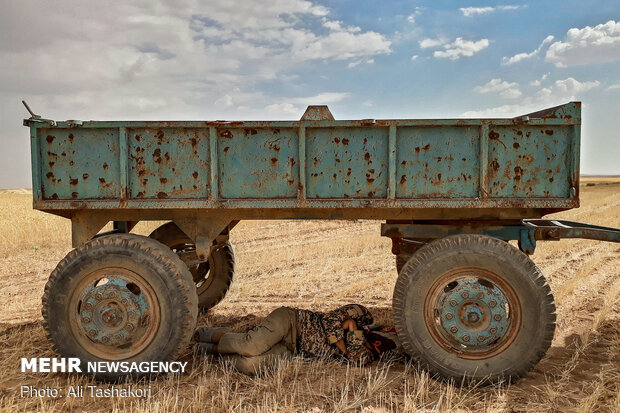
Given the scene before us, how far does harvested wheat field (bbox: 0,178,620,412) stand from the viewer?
369 cm

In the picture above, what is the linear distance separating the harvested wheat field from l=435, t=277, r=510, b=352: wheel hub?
0.41 metres

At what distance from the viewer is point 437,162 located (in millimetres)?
4156

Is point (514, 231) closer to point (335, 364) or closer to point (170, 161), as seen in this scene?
point (335, 364)

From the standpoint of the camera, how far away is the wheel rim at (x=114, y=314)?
13.6 feet

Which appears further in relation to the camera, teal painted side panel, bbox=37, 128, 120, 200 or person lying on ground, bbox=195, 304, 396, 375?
person lying on ground, bbox=195, 304, 396, 375

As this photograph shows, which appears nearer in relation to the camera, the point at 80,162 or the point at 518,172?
the point at 518,172

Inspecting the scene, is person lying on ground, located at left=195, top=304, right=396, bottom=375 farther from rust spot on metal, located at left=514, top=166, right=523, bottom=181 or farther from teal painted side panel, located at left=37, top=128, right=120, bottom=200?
rust spot on metal, located at left=514, top=166, right=523, bottom=181

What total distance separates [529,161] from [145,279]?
3582 millimetres

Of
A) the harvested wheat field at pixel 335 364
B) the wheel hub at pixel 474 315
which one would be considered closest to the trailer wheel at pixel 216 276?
the harvested wheat field at pixel 335 364

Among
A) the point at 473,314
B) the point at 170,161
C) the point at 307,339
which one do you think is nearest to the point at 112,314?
the point at 170,161

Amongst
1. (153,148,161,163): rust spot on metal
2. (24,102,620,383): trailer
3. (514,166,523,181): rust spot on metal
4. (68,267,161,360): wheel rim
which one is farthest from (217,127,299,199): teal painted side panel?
(514,166,523,181): rust spot on metal

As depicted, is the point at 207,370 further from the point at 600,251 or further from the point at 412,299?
the point at 600,251

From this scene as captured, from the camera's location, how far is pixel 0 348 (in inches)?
199

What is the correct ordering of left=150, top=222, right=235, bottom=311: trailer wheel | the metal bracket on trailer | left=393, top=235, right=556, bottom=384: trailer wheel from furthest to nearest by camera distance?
left=150, top=222, right=235, bottom=311: trailer wheel < the metal bracket on trailer < left=393, top=235, right=556, bottom=384: trailer wheel
